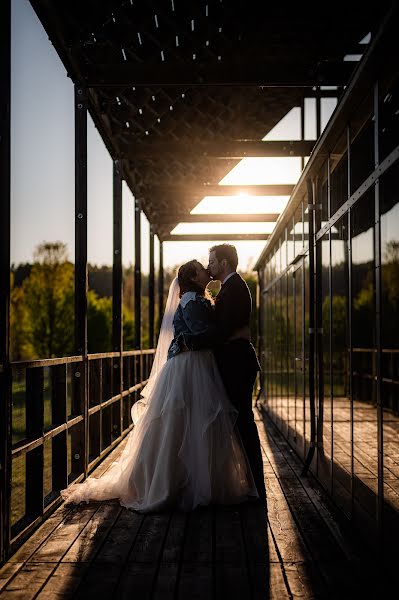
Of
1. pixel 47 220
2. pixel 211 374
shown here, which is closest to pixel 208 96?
pixel 211 374

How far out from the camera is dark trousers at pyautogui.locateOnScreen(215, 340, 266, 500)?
5.26m

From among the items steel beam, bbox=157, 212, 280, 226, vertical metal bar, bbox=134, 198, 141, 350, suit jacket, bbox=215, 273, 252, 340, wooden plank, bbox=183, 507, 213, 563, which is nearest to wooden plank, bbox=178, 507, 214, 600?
wooden plank, bbox=183, 507, 213, 563

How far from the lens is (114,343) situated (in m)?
8.80

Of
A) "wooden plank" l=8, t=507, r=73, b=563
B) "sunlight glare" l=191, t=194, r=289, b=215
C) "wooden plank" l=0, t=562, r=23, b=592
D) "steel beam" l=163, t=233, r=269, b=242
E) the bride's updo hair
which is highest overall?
"sunlight glare" l=191, t=194, r=289, b=215

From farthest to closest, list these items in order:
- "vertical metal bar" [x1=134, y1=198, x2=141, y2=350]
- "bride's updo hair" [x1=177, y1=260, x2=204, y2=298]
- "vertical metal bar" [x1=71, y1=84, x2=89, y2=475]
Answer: "vertical metal bar" [x1=134, y1=198, x2=141, y2=350] < "vertical metal bar" [x1=71, y1=84, x2=89, y2=475] < "bride's updo hair" [x1=177, y1=260, x2=204, y2=298]

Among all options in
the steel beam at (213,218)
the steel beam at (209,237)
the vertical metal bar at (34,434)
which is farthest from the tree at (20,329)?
the vertical metal bar at (34,434)

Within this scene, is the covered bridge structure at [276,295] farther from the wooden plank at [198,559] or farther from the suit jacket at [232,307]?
the suit jacket at [232,307]

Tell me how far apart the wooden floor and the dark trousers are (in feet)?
1.30

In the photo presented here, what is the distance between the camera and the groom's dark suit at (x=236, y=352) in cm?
530

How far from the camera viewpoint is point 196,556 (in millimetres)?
3795

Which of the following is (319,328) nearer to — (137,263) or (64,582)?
(64,582)

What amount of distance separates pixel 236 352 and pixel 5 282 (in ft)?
6.88

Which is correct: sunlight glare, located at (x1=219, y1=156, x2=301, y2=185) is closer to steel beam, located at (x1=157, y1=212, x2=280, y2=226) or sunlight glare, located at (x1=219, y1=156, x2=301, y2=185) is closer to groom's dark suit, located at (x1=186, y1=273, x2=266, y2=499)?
steel beam, located at (x1=157, y1=212, x2=280, y2=226)

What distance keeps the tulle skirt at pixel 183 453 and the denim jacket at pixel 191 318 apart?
165 millimetres
